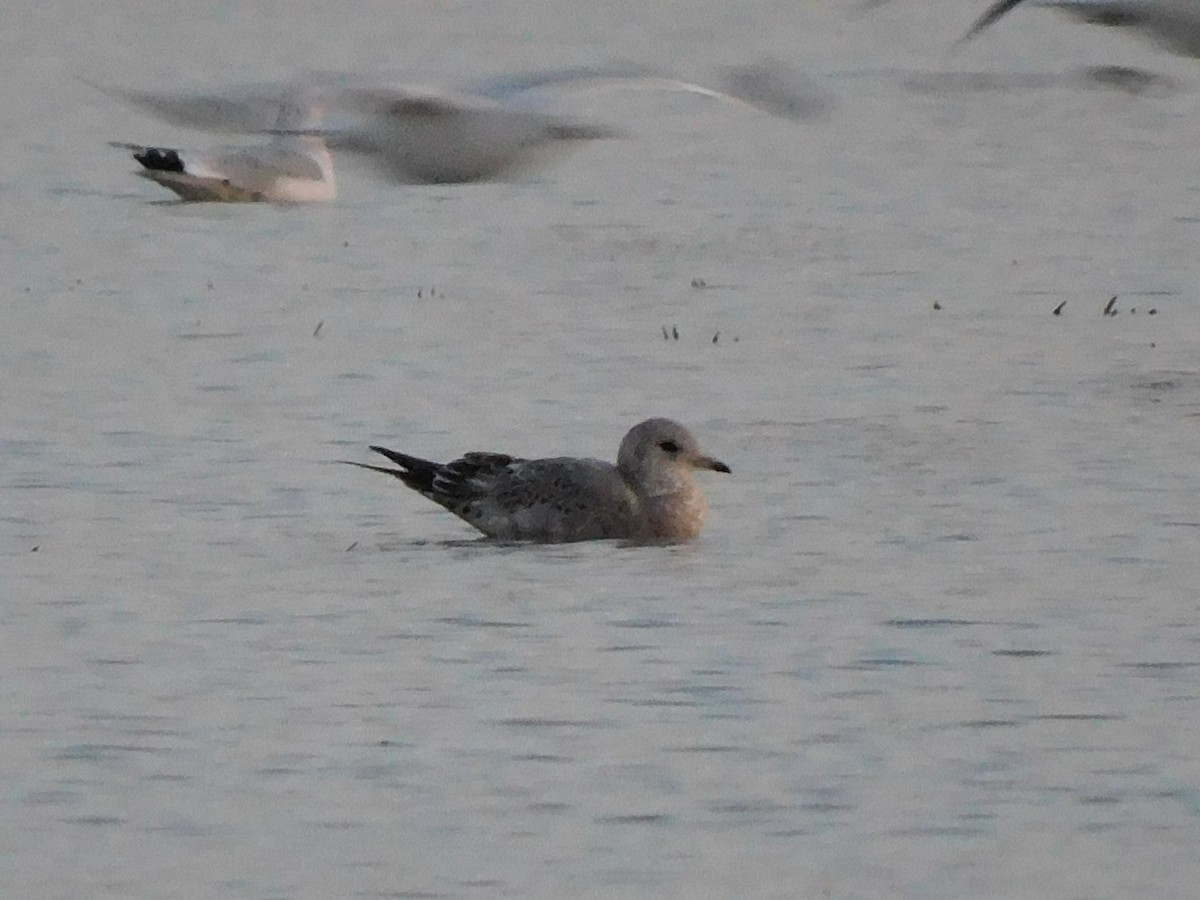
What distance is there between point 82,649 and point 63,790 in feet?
4.85

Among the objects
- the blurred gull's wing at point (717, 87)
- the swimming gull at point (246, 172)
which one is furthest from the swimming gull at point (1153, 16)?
the swimming gull at point (246, 172)

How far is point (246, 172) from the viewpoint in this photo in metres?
19.5

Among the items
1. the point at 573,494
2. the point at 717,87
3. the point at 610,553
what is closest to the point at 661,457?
the point at 573,494

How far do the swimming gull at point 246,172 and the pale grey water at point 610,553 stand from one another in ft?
0.66

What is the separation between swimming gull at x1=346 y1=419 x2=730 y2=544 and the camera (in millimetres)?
10750

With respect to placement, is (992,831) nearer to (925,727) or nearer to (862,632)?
(925,727)

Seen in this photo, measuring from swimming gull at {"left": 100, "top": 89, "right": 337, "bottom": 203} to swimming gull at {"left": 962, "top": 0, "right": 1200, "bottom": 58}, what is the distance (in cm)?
1029

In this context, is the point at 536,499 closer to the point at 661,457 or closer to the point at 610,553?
the point at 610,553

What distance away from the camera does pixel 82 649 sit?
8.93 metres

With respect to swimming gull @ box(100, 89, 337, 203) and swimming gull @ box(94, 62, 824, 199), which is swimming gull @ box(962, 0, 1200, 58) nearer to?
swimming gull @ box(94, 62, 824, 199)

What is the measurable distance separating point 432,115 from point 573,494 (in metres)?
2.28

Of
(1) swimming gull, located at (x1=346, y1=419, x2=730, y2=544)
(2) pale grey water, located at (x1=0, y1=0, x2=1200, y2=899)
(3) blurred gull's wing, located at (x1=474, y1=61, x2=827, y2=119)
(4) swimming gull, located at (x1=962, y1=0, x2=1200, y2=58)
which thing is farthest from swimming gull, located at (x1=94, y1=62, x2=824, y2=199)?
(1) swimming gull, located at (x1=346, y1=419, x2=730, y2=544)

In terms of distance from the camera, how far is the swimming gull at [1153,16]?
308 inches

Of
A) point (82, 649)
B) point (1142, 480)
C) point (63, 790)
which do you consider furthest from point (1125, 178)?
point (63, 790)
